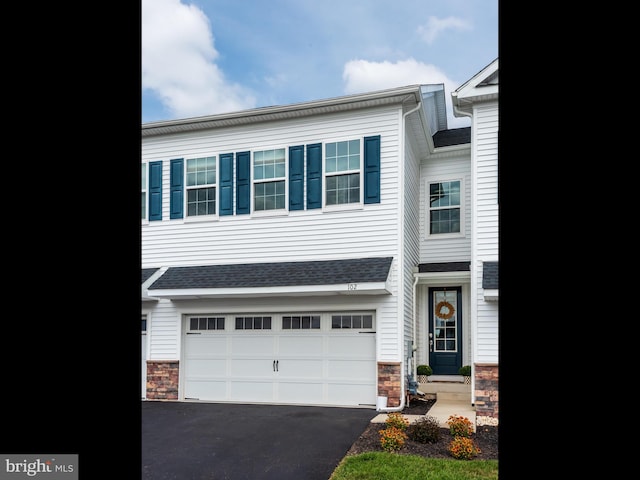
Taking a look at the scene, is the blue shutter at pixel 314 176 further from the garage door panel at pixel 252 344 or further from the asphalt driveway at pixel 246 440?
the asphalt driveway at pixel 246 440

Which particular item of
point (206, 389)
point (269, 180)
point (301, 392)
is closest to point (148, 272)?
point (206, 389)

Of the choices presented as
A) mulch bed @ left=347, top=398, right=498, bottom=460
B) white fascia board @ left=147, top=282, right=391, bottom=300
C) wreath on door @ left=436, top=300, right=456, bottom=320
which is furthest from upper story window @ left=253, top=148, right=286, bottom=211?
mulch bed @ left=347, top=398, right=498, bottom=460

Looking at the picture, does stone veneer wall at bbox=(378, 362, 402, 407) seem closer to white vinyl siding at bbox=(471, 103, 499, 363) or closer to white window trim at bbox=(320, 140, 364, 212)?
white vinyl siding at bbox=(471, 103, 499, 363)

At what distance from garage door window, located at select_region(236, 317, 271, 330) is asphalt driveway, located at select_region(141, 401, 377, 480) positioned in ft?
4.83

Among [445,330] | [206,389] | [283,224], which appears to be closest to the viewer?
[283,224]

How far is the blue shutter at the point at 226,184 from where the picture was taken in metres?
11.2

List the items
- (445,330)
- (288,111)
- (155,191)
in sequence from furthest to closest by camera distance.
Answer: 1. (445,330)
2. (155,191)
3. (288,111)

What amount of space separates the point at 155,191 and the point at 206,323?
300 cm

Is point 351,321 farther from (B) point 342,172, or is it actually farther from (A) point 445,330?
(A) point 445,330

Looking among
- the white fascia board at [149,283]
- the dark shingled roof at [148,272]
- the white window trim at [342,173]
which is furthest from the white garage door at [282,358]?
the white window trim at [342,173]

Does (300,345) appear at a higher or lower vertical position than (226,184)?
lower

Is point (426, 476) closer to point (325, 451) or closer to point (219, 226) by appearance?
point (325, 451)

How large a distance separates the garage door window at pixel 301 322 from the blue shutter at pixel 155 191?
3.53 m

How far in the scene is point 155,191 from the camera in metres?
11.8
